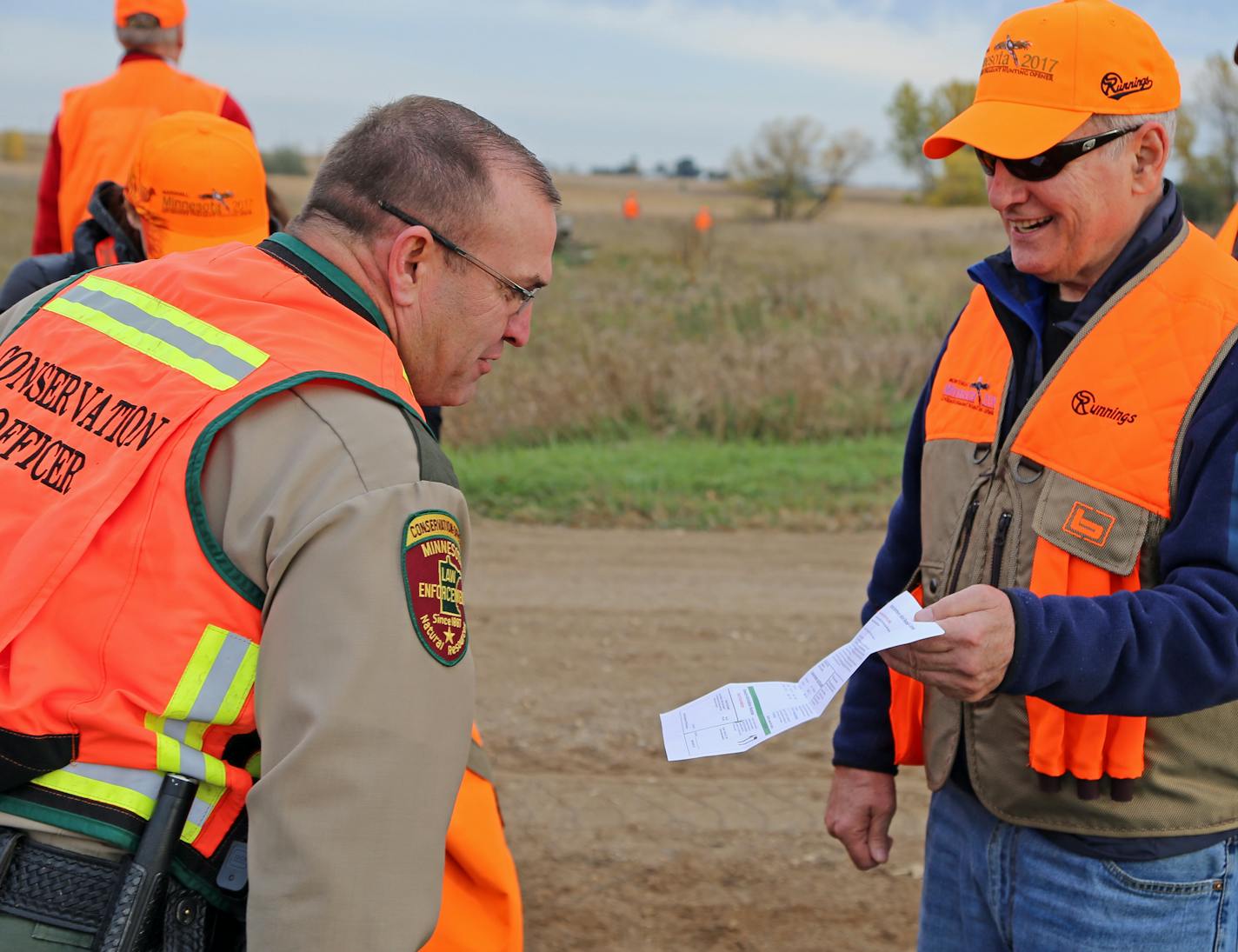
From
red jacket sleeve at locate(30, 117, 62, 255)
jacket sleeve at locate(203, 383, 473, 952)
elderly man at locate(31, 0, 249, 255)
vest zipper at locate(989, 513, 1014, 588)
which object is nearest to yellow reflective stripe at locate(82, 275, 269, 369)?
jacket sleeve at locate(203, 383, 473, 952)

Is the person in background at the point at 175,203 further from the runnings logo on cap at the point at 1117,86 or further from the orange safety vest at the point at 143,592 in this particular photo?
the runnings logo on cap at the point at 1117,86

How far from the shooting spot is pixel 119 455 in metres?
1.79

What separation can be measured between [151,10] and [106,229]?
212 centimetres

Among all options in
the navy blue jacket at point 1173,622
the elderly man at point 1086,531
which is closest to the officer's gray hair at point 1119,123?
the elderly man at point 1086,531

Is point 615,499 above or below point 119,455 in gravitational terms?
below

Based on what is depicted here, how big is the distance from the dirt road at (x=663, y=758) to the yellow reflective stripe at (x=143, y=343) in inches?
108

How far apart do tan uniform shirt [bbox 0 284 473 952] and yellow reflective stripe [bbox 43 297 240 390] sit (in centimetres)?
12

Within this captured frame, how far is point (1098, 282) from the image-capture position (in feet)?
8.10

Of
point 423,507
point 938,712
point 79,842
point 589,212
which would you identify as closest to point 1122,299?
point 938,712

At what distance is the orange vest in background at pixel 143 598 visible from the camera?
68.9 inches

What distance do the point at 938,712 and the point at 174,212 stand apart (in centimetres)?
254

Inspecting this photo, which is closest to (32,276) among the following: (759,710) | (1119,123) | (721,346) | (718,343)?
(759,710)

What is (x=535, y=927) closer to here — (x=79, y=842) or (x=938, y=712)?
(x=938, y=712)

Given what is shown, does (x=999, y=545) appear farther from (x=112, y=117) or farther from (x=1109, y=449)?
(x=112, y=117)
